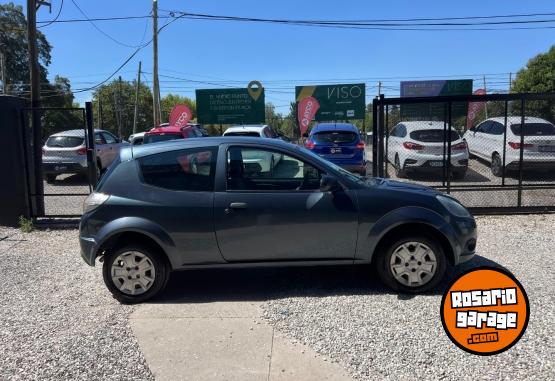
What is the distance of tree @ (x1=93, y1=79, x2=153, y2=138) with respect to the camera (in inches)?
2510

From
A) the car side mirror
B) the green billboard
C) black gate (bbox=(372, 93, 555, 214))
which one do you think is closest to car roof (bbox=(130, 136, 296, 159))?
the car side mirror

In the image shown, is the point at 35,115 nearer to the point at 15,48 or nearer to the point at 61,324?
the point at 61,324

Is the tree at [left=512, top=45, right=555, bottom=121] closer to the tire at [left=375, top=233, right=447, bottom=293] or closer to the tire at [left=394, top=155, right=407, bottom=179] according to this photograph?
the tire at [left=394, top=155, right=407, bottom=179]

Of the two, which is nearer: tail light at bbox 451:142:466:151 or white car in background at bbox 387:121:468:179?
tail light at bbox 451:142:466:151

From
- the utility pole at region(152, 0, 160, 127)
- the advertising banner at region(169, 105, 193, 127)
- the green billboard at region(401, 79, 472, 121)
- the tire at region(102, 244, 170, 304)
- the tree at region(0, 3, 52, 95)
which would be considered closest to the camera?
the tire at region(102, 244, 170, 304)

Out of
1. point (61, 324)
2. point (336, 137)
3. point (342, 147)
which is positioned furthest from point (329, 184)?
point (336, 137)

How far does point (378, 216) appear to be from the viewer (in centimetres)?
471

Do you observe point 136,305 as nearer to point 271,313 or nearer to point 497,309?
point 271,313

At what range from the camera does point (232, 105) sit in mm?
27125

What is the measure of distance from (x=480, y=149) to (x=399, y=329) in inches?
384

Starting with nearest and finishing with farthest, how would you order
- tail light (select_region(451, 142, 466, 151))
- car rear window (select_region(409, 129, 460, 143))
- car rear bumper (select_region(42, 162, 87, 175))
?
tail light (select_region(451, 142, 466, 151))
car rear window (select_region(409, 129, 460, 143))
car rear bumper (select_region(42, 162, 87, 175))

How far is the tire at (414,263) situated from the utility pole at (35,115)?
266 inches

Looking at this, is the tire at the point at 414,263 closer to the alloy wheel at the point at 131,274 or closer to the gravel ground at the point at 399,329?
the gravel ground at the point at 399,329

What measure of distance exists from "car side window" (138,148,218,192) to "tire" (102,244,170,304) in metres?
0.71
